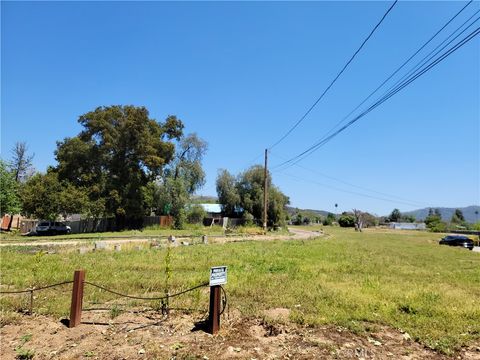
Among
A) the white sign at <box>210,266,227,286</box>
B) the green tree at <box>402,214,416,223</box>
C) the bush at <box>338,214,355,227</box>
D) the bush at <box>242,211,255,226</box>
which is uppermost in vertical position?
the green tree at <box>402,214,416,223</box>

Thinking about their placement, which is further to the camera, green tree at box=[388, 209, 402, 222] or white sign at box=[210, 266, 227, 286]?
green tree at box=[388, 209, 402, 222]

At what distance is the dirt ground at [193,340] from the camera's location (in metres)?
5.79

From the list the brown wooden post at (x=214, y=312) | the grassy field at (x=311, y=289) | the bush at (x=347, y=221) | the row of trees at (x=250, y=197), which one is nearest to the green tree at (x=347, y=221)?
the bush at (x=347, y=221)

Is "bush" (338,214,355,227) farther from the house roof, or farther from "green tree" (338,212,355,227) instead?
the house roof

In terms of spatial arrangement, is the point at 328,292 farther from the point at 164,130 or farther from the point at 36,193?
the point at 164,130

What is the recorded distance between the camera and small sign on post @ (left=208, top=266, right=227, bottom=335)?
22.0ft

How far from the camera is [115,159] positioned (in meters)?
46.4

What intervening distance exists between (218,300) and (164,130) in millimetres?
48272

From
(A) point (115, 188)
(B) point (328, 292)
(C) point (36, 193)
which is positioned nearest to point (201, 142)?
(A) point (115, 188)

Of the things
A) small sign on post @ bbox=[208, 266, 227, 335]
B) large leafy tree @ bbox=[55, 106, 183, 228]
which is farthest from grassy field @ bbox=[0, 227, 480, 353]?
large leafy tree @ bbox=[55, 106, 183, 228]

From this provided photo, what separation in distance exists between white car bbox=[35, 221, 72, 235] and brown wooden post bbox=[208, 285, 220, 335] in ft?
125

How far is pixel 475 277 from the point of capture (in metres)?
13.4

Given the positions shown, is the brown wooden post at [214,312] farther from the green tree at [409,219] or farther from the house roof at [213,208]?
the green tree at [409,219]

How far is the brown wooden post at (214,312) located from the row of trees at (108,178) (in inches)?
1490
